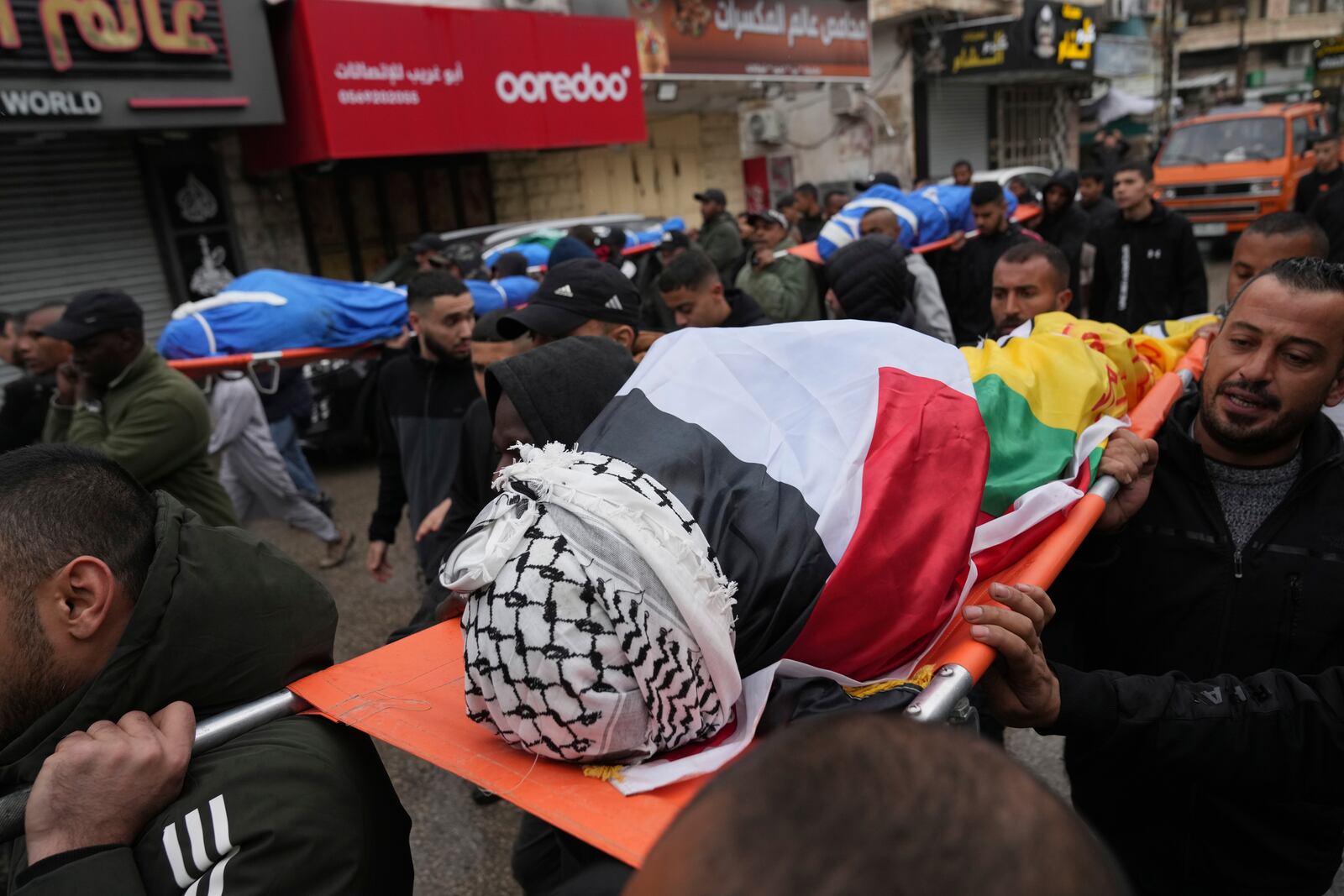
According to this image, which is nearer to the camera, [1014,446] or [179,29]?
[1014,446]

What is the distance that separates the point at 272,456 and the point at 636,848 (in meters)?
4.59

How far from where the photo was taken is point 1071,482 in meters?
1.74

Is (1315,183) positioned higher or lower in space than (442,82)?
lower

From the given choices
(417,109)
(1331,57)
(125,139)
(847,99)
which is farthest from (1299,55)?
(125,139)

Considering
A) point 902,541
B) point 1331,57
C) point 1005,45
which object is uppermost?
point 1005,45

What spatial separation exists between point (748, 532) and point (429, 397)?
2.64 metres

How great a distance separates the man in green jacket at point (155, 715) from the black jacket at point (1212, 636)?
129cm

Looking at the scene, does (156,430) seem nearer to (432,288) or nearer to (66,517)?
(432,288)

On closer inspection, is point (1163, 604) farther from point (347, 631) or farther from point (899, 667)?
point (347, 631)

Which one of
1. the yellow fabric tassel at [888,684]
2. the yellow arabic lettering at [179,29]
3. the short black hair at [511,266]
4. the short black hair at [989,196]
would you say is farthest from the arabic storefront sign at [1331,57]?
the yellow fabric tassel at [888,684]

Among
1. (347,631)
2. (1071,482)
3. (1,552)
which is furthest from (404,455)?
(1071,482)

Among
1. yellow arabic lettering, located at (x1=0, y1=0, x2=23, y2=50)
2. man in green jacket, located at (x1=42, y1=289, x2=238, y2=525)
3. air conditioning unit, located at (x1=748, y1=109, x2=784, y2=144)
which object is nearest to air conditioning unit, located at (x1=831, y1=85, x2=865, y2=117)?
air conditioning unit, located at (x1=748, y1=109, x2=784, y2=144)

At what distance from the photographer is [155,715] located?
1.20 metres

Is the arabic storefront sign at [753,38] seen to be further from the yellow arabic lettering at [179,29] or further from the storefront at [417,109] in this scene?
the yellow arabic lettering at [179,29]
